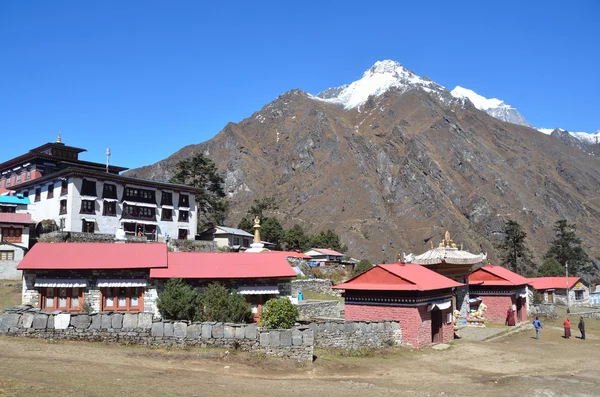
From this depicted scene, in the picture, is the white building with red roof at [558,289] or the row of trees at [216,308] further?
the white building with red roof at [558,289]

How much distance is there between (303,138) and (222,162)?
102ft

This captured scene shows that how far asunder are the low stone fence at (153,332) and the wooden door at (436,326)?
453 inches

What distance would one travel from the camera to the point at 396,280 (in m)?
28.6

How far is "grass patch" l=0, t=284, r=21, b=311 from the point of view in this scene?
95.2ft

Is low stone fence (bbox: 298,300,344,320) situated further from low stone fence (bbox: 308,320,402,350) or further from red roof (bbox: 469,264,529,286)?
red roof (bbox: 469,264,529,286)

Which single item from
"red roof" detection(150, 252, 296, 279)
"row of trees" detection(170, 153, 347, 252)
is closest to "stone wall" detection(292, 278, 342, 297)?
"red roof" detection(150, 252, 296, 279)

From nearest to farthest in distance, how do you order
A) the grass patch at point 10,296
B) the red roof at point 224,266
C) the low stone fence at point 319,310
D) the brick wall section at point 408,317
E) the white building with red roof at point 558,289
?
1. the red roof at point 224,266
2. the brick wall section at point 408,317
3. the grass patch at point 10,296
4. the low stone fence at point 319,310
5. the white building with red roof at point 558,289

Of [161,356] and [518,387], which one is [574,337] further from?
[161,356]

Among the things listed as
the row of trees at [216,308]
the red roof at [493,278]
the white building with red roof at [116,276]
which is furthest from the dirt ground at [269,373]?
the red roof at [493,278]

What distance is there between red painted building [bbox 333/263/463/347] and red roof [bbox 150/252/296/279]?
4.36 metres

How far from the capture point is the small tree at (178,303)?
76.4ft

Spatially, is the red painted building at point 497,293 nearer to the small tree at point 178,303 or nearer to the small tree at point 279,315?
the small tree at point 279,315

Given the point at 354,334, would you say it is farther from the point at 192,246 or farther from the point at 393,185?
the point at 393,185

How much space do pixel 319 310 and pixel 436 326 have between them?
8.80 m
